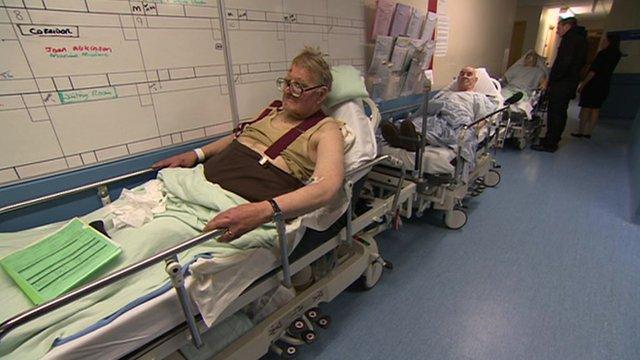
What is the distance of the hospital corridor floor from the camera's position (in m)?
1.65

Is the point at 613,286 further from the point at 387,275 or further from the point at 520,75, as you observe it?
the point at 520,75

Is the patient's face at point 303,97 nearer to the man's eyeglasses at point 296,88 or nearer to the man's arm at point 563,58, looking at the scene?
the man's eyeglasses at point 296,88

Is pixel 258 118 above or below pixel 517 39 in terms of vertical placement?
below

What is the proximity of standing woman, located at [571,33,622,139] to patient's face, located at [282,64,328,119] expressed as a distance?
243 inches

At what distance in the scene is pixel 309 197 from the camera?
116 centimetres

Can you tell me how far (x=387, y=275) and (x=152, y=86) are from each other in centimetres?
188

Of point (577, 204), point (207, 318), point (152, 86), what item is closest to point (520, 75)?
point (577, 204)

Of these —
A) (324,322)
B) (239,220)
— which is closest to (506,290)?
(324,322)

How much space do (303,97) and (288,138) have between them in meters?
0.22

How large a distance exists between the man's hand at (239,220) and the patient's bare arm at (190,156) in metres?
0.80

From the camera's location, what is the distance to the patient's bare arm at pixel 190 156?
5.36 ft

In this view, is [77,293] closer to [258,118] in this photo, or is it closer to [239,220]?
[239,220]

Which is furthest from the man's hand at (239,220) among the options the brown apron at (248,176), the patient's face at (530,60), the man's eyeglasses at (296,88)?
the patient's face at (530,60)

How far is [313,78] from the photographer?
1531 mm
